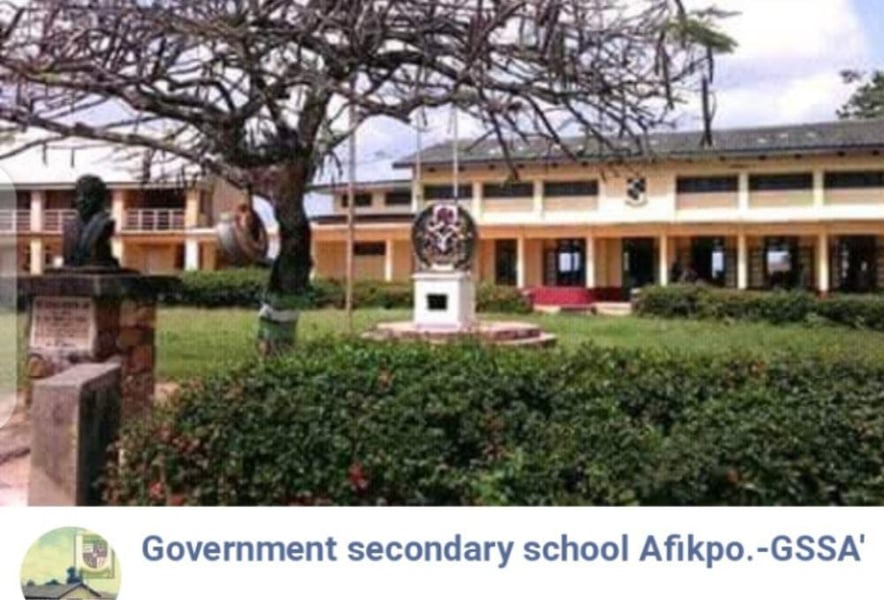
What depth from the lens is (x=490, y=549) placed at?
3.13m

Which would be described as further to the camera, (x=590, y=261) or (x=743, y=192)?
(x=590, y=261)

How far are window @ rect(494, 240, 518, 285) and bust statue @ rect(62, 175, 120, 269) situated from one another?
19921mm

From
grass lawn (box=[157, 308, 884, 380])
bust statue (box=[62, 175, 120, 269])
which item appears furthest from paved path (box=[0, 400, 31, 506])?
grass lawn (box=[157, 308, 884, 380])

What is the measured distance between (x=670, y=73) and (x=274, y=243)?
307cm

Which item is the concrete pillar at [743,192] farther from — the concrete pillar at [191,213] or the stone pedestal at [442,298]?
the concrete pillar at [191,213]

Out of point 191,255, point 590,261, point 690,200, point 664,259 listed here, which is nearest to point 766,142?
point 690,200

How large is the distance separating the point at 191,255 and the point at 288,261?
47.7 feet

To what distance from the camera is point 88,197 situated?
19.7ft

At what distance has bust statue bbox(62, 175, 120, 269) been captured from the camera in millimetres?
5949

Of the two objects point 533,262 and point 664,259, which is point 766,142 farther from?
point 533,262

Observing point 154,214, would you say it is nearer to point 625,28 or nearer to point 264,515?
point 625,28

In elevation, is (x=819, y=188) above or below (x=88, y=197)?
above

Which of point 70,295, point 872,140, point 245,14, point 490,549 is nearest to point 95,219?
point 70,295

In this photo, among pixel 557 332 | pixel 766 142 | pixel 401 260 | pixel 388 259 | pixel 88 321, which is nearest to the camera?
pixel 88 321
